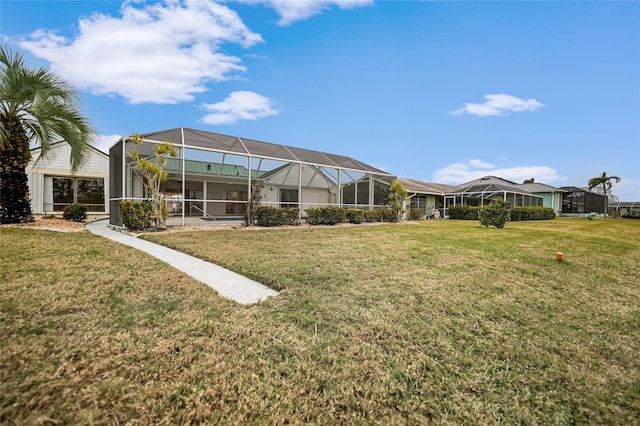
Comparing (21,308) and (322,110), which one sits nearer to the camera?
(21,308)

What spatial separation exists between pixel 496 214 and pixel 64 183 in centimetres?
2558

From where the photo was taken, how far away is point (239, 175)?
17469 millimetres

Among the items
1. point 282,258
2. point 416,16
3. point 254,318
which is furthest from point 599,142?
point 254,318

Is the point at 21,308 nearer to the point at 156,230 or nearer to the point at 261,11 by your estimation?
the point at 156,230

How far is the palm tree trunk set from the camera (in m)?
8.75

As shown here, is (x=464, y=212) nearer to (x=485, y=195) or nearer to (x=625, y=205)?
(x=485, y=195)

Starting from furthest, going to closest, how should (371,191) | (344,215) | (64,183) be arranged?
(371,191) → (64,183) → (344,215)

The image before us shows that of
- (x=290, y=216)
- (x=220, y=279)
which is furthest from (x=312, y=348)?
(x=290, y=216)

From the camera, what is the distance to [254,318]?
118 inches

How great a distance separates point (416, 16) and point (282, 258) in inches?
418

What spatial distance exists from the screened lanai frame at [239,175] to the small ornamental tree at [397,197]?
78 cm

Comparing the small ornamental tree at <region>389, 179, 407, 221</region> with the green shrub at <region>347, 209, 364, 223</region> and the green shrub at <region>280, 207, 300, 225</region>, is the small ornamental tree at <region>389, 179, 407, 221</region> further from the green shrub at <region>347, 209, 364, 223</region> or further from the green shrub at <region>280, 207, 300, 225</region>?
the green shrub at <region>280, 207, 300, 225</region>

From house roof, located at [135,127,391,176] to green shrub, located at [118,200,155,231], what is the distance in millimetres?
2967

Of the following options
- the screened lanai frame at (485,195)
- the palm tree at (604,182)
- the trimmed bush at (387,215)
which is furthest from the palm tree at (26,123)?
the palm tree at (604,182)
